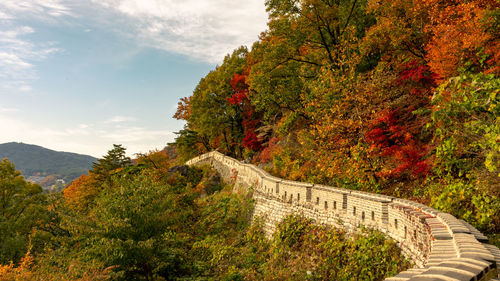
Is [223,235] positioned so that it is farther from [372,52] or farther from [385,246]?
[372,52]

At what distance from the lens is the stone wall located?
3242mm

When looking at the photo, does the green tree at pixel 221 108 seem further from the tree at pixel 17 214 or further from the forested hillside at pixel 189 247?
the tree at pixel 17 214

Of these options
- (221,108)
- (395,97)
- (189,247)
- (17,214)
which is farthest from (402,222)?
(17,214)

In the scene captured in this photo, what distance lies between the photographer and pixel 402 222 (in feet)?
Answer: 26.9

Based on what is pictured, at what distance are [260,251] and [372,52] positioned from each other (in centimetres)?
1370

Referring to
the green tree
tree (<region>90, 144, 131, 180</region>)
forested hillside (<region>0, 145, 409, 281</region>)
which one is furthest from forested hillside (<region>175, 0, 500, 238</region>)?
tree (<region>90, 144, 131, 180</region>)

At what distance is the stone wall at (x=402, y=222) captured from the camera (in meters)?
3.24

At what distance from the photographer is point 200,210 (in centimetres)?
2080

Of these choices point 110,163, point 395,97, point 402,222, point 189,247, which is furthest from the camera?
point 110,163

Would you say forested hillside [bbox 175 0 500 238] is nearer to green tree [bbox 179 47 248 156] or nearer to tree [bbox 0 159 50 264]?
green tree [bbox 179 47 248 156]

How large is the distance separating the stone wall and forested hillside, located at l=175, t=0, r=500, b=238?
172 centimetres

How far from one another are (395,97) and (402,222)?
29.9 ft

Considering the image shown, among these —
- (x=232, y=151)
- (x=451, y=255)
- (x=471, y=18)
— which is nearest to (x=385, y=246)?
(x=451, y=255)

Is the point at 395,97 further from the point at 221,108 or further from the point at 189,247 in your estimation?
the point at 221,108
